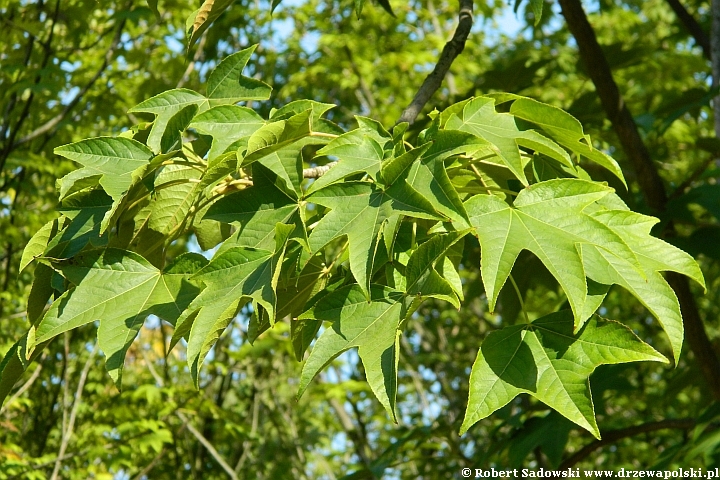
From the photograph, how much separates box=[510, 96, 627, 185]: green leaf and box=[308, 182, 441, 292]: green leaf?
26 centimetres

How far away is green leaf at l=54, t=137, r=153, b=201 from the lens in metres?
1.12

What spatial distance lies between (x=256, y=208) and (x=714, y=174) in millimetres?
1435

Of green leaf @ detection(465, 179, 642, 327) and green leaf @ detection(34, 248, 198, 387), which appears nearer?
green leaf @ detection(465, 179, 642, 327)

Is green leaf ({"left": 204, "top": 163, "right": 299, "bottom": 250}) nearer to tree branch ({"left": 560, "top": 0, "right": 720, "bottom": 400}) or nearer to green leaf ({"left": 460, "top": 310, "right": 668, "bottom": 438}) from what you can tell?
green leaf ({"left": 460, "top": 310, "right": 668, "bottom": 438})

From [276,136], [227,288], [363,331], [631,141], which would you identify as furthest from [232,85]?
[631,141]

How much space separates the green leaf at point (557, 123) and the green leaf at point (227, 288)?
390 mm

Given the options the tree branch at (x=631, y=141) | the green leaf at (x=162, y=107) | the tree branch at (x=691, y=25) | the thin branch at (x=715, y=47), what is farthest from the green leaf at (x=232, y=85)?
the tree branch at (x=691, y=25)

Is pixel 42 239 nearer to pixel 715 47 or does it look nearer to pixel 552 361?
pixel 552 361

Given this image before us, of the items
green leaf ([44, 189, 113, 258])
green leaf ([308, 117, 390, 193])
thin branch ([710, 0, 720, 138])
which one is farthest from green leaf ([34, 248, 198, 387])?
thin branch ([710, 0, 720, 138])

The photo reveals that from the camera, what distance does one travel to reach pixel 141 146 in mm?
1128

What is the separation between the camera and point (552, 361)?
3.36 feet

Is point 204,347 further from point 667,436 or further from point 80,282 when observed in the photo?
point 667,436

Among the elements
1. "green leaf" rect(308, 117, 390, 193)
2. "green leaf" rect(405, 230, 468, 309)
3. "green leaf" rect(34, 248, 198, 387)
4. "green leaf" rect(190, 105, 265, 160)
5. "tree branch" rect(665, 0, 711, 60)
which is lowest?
"green leaf" rect(405, 230, 468, 309)

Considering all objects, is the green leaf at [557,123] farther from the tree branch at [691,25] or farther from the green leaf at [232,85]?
the tree branch at [691,25]
